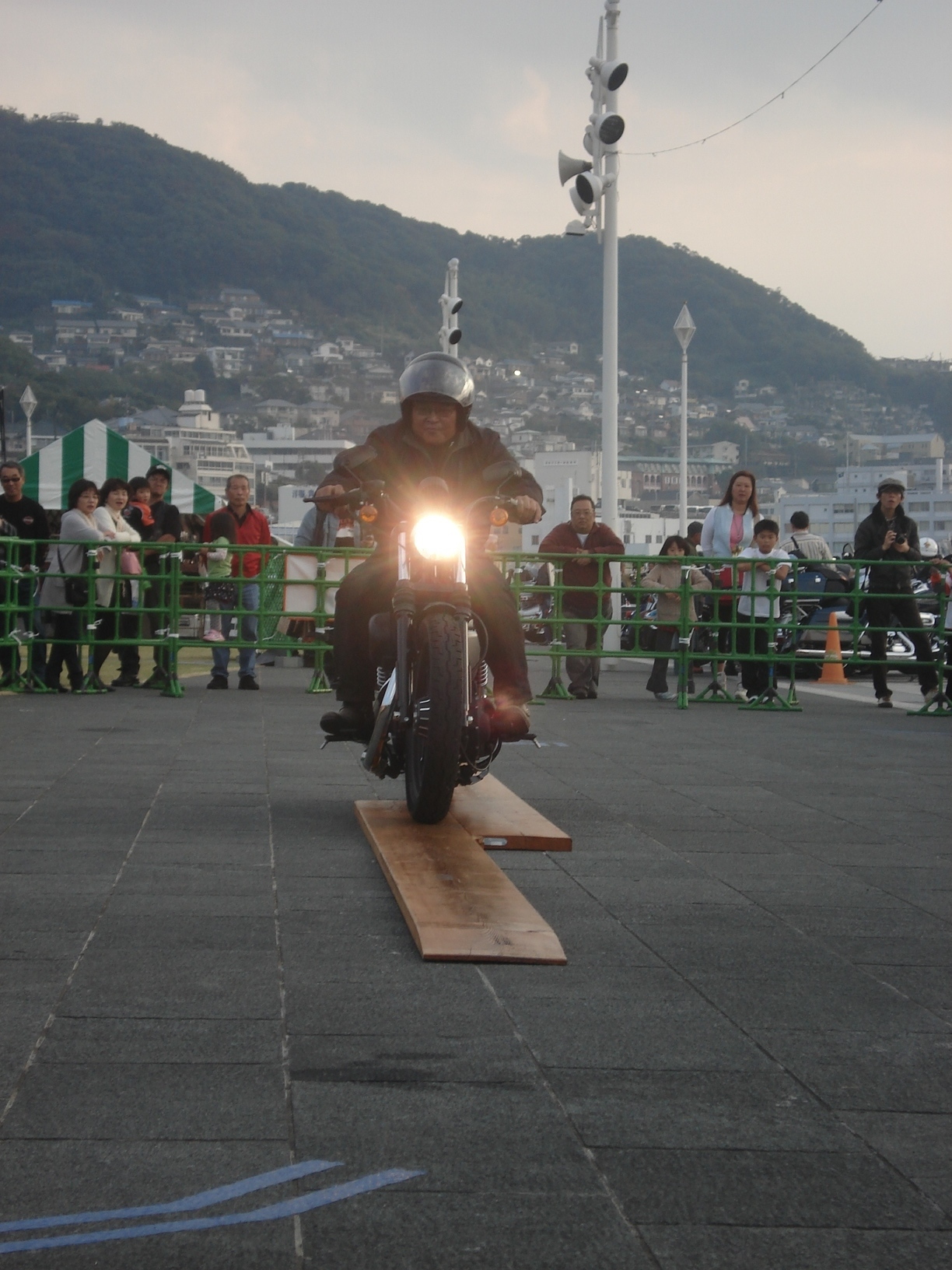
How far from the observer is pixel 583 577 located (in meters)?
14.6

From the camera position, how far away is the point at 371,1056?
11.0 ft

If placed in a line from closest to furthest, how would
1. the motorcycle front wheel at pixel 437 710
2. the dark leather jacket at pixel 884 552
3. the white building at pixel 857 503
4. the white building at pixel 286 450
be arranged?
the motorcycle front wheel at pixel 437 710, the dark leather jacket at pixel 884 552, the white building at pixel 857 503, the white building at pixel 286 450

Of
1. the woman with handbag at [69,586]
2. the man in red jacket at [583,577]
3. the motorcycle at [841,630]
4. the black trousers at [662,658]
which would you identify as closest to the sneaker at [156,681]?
the woman with handbag at [69,586]

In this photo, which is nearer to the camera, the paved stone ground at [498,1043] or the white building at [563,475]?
the paved stone ground at [498,1043]

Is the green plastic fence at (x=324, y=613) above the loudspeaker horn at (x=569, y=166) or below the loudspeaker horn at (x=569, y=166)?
below

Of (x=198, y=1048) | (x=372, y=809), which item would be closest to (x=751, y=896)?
(x=372, y=809)

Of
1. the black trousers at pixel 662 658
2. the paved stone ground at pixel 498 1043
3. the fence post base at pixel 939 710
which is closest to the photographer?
the paved stone ground at pixel 498 1043

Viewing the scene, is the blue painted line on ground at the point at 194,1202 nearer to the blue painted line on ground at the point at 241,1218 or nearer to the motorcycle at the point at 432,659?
the blue painted line on ground at the point at 241,1218

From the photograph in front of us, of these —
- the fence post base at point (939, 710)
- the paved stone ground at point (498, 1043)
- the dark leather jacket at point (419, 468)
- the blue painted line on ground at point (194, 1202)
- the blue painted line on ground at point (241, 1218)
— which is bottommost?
the fence post base at point (939, 710)

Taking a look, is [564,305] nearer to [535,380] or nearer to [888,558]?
[535,380]

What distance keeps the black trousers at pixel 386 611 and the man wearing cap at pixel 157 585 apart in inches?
281

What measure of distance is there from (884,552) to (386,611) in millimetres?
8670

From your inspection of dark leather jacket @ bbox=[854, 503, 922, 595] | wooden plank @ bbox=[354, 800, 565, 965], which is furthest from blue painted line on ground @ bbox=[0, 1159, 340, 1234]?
dark leather jacket @ bbox=[854, 503, 922, 595]

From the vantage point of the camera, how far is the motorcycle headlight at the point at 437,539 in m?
6.10
